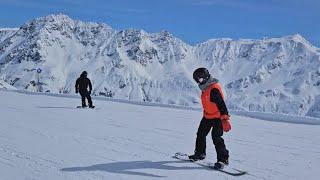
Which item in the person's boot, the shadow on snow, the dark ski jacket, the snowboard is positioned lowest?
the shadow on snow

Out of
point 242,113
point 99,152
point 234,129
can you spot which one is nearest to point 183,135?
point 234,129

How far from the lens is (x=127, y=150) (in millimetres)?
11312

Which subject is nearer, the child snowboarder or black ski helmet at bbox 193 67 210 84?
the child snowboarder

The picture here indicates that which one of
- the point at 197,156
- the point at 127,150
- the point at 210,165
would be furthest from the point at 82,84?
the point at 210,165

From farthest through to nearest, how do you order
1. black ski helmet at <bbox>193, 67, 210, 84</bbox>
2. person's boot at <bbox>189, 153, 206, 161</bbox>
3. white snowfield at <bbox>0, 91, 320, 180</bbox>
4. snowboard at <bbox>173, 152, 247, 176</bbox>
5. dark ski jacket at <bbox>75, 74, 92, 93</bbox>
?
dark ski jacket at <bbox>75, 74, 92, 93</bbox>, person's boot at <bbox>189, 153, 206, 161</bbox>, black ski helmet at <bbox>193, 67, 210, 84</bbox>, snowboard at <bbox>173, 152, 247, 176</bbox>, white snowfield at <bbox>0, 91, 320, 180</bbox>

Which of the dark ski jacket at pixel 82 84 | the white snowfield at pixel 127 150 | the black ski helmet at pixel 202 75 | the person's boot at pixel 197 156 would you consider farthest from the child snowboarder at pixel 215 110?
the dark ski jacket at pixel 82 84

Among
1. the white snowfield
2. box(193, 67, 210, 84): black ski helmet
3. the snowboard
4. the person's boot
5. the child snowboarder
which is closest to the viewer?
the white snowfield

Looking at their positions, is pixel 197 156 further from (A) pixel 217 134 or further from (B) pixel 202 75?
(B) pixel 202 75

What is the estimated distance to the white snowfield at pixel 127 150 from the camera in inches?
361

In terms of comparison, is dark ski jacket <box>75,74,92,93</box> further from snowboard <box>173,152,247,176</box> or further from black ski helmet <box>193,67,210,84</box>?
black ski helmet <box>193,67,210,84</box>

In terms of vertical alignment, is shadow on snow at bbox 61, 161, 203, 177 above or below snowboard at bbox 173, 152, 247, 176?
below

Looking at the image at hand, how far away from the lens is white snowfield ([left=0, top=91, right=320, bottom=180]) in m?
9.16

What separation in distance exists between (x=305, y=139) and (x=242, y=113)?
10.2m

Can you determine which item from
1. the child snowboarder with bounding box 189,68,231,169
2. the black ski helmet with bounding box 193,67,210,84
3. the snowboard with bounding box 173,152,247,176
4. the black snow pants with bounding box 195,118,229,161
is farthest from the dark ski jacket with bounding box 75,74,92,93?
the black ski helmet with bounding box 193,67,210,84
